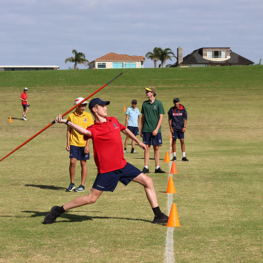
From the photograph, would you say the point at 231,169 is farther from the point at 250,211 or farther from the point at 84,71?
the point at 84,71

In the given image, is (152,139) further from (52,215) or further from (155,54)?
(155,54)

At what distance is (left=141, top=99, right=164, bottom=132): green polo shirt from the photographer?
1127 centimetres

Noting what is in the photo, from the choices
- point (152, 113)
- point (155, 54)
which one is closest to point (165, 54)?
point (155, 54)

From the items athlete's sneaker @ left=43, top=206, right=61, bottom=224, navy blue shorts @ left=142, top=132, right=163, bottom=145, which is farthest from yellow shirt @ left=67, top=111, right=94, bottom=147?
athlete's sneaker @ left=43, top=206, right=61, bottom=224

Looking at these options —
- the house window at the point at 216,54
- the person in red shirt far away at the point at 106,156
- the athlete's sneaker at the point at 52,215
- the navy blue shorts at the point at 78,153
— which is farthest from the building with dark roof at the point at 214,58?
the athlete's sneaker at the point at 52,215

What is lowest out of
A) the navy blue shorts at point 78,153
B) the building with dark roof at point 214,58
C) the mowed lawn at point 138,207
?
the mowed lawn at point 138,207

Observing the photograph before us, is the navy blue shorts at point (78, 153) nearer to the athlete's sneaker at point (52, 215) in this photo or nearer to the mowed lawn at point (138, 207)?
the mowed lawn at point (138, 207)

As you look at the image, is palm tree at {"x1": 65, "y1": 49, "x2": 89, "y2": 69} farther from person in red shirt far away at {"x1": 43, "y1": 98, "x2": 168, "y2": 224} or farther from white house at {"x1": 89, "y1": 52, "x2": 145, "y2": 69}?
person in red shirt far away at {"x1": 43, "y1": 98, "x2": 168, "y2": 224}

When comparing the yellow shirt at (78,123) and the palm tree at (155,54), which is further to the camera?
the palm tree at (155,54)

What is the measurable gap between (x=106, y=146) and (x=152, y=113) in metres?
5.33

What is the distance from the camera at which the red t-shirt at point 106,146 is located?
6.10m

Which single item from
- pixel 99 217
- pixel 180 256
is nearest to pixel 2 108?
pixel 99 217

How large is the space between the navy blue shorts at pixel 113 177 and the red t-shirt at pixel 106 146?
0.24ft

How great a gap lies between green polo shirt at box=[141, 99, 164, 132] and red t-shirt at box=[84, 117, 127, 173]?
520 centimetres
